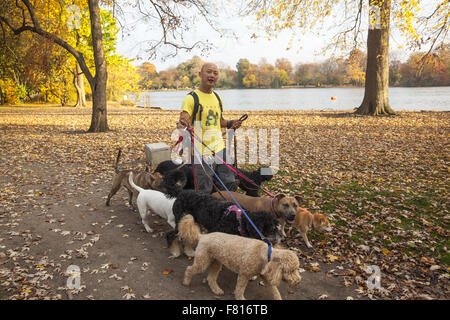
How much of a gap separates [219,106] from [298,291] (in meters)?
3.13

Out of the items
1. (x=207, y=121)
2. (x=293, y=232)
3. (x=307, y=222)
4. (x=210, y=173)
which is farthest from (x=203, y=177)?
(x=293, y=232)

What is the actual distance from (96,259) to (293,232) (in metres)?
3.45

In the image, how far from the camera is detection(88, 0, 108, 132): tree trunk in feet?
47.6

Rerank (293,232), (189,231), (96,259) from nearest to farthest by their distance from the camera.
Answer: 1. (189,231)
2. (96,259)
3. (293,232)

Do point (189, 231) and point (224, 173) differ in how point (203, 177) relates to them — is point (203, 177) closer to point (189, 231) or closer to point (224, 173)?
point (224, 173)

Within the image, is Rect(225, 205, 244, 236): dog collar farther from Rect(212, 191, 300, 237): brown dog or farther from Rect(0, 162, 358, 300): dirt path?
Rect(0, 162, 358, 300): dirt path

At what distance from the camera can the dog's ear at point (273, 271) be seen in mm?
2998

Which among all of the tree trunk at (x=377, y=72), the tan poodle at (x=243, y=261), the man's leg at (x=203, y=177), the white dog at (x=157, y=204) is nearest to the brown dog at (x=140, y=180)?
the white dog at (x=157, y=204)

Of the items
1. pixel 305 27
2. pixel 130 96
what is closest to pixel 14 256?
pixel 305 27

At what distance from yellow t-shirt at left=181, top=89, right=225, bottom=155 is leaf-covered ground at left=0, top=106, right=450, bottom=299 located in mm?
1940

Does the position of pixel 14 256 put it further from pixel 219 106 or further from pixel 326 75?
pixel 326 75

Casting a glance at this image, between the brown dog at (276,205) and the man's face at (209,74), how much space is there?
1.86 m

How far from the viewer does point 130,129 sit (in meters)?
16.8

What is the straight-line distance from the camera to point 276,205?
4.69 metres
